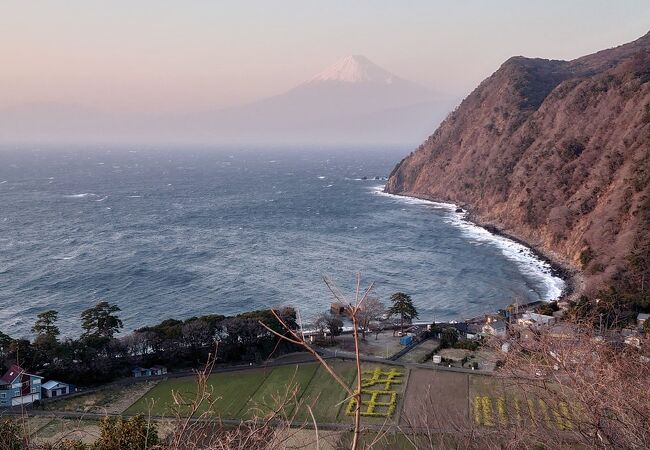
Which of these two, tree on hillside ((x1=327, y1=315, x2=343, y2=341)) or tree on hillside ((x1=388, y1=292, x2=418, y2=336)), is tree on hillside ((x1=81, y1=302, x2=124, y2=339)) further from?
tree on hillside ((x1=388, y1=292, x2=418, y2=336))

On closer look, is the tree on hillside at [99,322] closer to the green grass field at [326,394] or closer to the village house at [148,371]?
the village house at [148,371]

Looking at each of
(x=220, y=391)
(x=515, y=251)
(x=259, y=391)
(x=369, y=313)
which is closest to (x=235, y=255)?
(x=369, y=313)

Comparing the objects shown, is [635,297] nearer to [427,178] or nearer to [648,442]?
[648,442]

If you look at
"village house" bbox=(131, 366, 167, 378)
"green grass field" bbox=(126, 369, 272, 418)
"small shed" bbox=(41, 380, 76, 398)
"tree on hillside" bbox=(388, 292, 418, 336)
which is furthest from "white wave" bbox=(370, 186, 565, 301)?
"small shed" bbox=(41, 380, 76, 398)

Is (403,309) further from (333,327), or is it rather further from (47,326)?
(47,326)

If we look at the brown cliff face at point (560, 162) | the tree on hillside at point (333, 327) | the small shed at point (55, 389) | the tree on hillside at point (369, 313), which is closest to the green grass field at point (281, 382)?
the tree on hillside at point (333, 327)

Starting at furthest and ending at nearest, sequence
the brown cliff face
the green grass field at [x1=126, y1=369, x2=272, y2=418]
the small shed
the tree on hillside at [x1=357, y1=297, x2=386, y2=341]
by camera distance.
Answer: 1. the brown cliff face
2. the tree on hillside at [x1=357, y1=297, x2=386, y2=341]
3. the small shed
4. the green grass field at [x1=126, y1=369, x2=272, y2=418]
